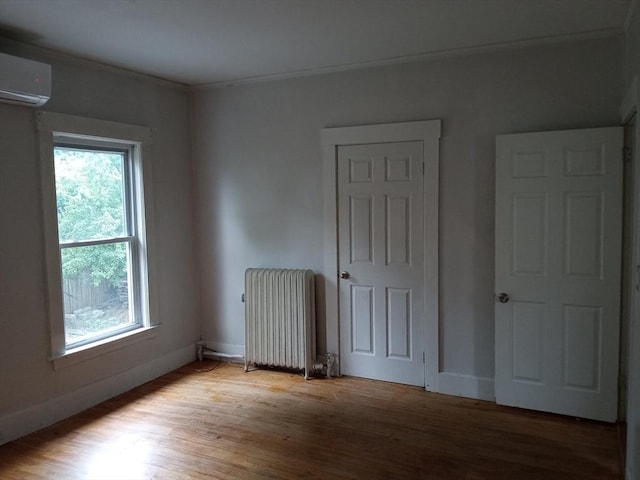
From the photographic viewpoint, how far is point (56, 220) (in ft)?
11.4

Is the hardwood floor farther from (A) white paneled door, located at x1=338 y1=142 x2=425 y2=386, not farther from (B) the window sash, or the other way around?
(B) the window sash

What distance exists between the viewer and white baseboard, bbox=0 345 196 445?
324cm

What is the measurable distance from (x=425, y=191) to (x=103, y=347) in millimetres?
2840

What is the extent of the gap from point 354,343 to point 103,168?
2558mm

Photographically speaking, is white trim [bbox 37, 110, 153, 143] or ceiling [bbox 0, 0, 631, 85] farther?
white trim [bbox 37, 110, 153, 143]

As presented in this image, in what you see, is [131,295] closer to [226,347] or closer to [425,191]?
[226,347]

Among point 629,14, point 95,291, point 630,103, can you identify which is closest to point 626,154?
point 630,103

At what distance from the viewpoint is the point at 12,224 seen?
3236mm

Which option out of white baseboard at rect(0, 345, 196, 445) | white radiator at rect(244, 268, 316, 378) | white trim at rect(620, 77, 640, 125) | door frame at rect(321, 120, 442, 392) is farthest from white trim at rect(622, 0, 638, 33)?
white baseboard at rect(0, 345, 196, 445)

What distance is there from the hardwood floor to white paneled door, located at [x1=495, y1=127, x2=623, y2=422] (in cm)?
24

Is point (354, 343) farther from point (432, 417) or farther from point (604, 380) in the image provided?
point (604, 380)

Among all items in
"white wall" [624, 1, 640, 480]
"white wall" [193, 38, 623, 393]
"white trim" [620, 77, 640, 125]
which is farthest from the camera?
"white wall" [193, 38, 623, 393]

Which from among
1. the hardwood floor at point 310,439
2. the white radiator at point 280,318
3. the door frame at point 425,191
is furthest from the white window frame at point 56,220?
the door frame at point 425,191

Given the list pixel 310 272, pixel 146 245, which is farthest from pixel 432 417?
pixel 146 245
